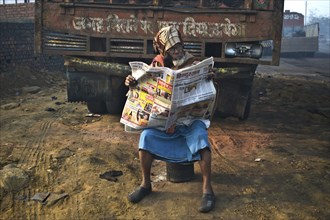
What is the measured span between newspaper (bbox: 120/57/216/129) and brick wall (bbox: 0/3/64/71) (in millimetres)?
7508

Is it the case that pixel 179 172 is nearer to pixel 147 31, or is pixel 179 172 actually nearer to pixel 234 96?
pixel 147 31

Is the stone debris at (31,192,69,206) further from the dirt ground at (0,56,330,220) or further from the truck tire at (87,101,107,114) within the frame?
the truck tire at (87,101,107,114)

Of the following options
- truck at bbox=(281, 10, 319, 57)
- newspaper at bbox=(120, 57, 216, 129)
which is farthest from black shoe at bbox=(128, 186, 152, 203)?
truck at bbox=(281, 10, 319, 57)

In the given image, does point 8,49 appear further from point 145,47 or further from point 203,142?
point 203,142

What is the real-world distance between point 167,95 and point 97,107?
341 cm

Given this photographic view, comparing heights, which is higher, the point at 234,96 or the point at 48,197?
the point at 234,96

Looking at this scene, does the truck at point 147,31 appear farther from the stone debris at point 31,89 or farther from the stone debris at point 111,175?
the stone debris at point 31,89

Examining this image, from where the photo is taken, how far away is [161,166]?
4.01 m

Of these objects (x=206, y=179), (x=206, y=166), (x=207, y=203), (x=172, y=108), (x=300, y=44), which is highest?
(x=300, y=44)

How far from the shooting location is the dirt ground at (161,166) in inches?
119

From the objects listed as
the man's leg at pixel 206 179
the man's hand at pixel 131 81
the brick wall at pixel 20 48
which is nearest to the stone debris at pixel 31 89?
the brick wall at pixel 20 48

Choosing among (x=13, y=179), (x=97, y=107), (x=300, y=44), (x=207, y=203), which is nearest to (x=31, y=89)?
(x=97, y=107)

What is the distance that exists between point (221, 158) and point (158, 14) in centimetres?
212

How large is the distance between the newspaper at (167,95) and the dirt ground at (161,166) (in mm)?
721
